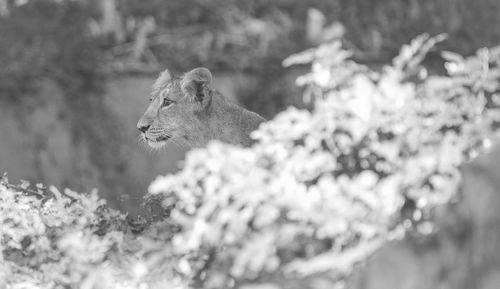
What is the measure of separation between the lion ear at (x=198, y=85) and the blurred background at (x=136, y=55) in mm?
5250

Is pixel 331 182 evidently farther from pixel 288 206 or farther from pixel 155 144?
pixel 155 144

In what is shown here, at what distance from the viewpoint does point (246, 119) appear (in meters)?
8.08

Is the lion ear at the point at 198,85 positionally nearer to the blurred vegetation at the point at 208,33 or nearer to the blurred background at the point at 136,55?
the blurred background at the point at 136,55

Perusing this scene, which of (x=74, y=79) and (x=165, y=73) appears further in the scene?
(x=74, y=79)

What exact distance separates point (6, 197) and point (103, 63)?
927 centimetres

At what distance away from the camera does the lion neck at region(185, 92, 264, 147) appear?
316 inches

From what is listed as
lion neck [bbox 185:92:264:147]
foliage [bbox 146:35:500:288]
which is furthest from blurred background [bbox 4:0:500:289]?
foliage [bbox 146:35:500:288]

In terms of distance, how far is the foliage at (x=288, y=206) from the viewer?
4930mm

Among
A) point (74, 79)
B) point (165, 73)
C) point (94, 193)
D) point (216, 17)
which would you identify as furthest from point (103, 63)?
point (94, 193)

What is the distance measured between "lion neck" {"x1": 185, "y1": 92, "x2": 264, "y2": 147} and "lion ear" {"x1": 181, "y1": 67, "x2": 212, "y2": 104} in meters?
0.06

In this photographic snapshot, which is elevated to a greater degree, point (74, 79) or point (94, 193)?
point (74, 79)

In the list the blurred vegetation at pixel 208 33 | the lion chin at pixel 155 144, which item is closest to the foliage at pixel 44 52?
the blurred vegetation at pixel 208 33

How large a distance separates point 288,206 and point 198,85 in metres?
3.45

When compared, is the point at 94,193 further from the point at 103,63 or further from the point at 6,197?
the point at 103,63
